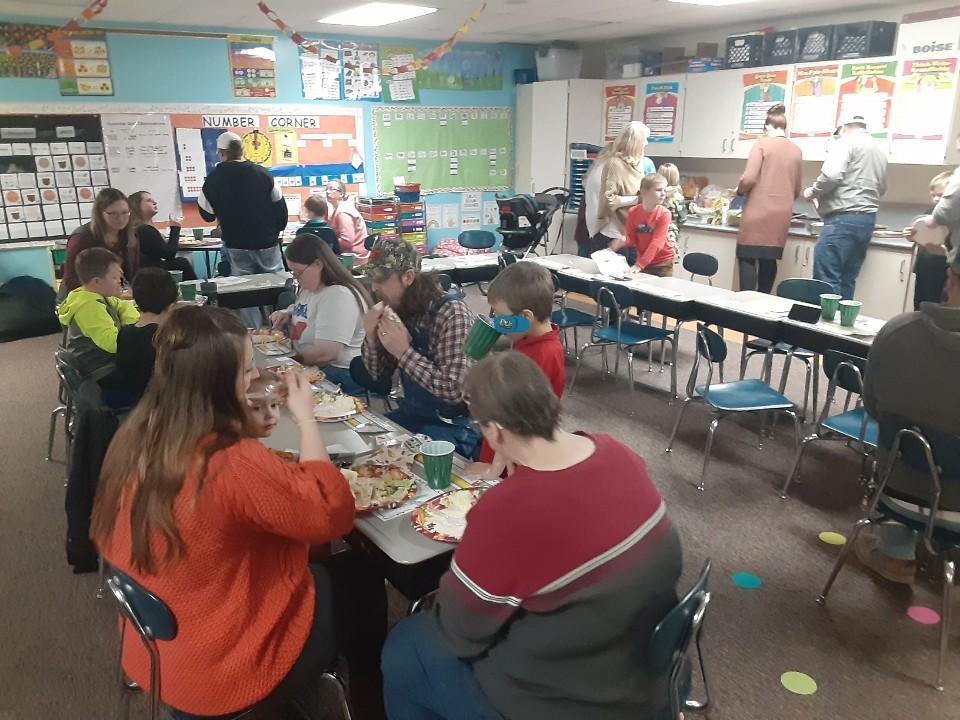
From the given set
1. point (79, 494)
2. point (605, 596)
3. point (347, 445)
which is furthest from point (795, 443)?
point (79, 494)

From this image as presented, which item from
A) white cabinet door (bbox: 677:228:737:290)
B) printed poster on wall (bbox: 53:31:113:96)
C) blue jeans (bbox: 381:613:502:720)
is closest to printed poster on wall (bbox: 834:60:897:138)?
white cabinet door (bbox: 677:228:737:290)

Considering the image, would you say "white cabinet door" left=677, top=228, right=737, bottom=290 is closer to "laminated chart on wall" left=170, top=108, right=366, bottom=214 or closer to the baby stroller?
the baby stroller

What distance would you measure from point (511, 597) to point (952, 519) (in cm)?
169

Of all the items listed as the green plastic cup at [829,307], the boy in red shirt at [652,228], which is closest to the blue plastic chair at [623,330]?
the boy in red shirt at [652,228]

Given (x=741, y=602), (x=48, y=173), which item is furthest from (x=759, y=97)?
(x=48, y=173)

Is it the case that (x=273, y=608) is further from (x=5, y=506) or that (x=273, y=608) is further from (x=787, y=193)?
(x=787, y=193)


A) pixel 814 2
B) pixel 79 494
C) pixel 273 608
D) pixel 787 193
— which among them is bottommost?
pixel 79 494

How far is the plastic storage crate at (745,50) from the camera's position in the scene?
6473mm

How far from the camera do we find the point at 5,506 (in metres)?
3.36

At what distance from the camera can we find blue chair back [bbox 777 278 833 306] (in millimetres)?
4246

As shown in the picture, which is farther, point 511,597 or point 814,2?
point 814,2

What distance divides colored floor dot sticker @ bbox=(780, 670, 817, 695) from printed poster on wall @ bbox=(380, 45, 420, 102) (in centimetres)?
679

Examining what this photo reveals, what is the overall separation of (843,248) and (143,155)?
591 centimetres

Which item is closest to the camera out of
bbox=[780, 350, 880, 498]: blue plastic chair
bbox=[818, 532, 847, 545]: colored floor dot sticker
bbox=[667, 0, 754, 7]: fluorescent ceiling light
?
bbox=[780, 350, 880, 498]: blue plastic chair
